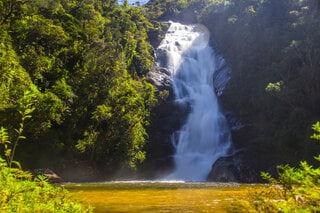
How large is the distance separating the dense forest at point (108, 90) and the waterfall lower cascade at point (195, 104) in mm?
2307

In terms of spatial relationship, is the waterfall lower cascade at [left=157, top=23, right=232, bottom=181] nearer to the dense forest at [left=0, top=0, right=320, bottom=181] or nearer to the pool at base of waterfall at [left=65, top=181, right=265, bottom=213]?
the dense forest at [left=0, top=0, right=320, bottom=181]

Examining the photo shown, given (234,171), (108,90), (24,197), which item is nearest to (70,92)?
(108,90)

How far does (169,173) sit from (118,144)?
7242 mm

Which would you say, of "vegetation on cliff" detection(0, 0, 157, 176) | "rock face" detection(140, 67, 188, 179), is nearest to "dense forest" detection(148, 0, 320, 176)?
"rock face" detection(140, 67, 188, 179)

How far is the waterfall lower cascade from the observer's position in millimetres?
31766

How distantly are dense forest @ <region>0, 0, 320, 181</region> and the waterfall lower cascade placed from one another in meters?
2.31

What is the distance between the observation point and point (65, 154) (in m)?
26.4

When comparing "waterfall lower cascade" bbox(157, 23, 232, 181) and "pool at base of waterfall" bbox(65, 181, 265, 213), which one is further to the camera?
"waterfall lower cascade" bbox(157, 23, 232, 181)

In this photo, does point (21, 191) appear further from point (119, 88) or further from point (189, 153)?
point (189, 153)

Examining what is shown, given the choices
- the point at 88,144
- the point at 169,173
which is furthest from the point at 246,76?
the point at 88,144

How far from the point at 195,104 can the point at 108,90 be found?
13.4 metres

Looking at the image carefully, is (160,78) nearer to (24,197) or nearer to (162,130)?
(162,130)

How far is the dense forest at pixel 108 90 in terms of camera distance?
24.4 meters

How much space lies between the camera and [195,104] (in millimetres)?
37844
